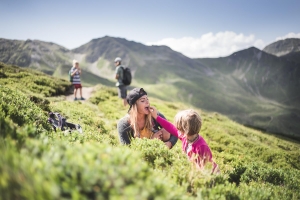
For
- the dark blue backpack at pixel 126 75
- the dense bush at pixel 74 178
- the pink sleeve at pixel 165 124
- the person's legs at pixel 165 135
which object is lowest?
the person's legs at pixel 165 135

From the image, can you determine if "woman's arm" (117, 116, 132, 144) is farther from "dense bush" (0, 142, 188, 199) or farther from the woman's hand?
"dense bush" (0, 142, 188, 199)

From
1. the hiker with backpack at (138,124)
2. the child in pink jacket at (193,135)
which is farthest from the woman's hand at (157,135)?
the child in pink jacket at (193,135)

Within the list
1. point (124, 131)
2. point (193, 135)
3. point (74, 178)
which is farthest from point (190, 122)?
point (74, 178)

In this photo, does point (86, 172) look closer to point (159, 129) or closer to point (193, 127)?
point (193, 127)

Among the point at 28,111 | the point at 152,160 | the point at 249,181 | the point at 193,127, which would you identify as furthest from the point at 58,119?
the point at 249,181

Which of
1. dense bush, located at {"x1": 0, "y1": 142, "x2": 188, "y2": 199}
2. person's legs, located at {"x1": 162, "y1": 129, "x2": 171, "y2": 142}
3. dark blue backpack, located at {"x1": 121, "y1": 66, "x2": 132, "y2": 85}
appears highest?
dark blue backpack, located at {"x1": 121, "y1": 66, "x2": 132, "y2": 85}

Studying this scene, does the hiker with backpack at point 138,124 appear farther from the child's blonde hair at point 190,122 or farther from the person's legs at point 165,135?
the child's blonde hair at point 190,122

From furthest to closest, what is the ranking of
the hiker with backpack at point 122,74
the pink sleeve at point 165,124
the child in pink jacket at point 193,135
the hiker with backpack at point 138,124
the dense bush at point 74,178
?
the hiker with backpack at point 122,74, the pink sleeve at point 165,124, the hiker with backpack at point 138,124, the child in pink jacket at point 193,135, the dense bush at point 74,178

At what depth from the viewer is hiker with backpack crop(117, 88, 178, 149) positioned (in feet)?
20.1

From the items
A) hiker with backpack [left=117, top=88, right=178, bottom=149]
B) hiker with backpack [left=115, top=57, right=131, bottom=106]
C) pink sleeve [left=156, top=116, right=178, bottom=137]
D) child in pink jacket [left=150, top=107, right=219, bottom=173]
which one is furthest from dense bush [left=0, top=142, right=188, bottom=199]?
hiker with backpack [left=115, top=57, right=131, bottom=106]

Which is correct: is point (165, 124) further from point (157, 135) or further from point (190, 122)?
point (190, 122)

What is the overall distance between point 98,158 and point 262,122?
226561 mm

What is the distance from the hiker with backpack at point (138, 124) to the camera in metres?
6.13

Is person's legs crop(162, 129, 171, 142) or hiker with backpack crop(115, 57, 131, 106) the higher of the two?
hiker with backpack crop(115, 57, 131, 106)
